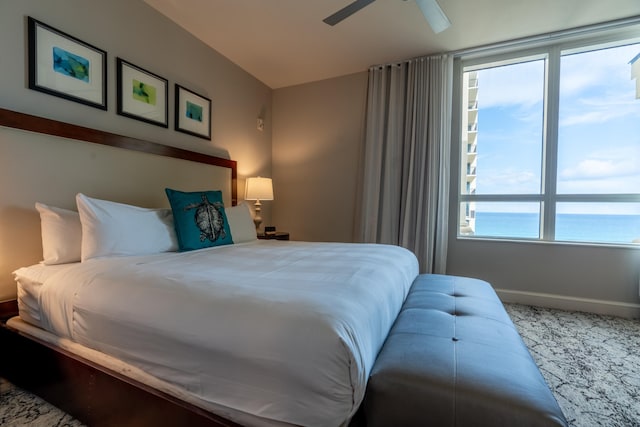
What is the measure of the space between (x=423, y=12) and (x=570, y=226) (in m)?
2.49

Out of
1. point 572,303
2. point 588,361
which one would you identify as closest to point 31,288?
point 588,361

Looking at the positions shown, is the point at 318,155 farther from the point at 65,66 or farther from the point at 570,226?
the point at 570,226

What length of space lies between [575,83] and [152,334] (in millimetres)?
4005

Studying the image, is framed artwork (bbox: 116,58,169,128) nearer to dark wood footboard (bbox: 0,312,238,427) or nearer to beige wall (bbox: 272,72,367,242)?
dark wood footboard (bbox: 0,312,238,427)

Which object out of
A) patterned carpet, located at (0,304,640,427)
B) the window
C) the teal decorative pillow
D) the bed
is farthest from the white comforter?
the window

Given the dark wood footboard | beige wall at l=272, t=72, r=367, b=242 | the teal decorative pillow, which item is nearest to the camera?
the dark wood footboard

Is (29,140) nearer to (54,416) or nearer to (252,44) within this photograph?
(54,416)

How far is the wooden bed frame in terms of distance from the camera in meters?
1.00

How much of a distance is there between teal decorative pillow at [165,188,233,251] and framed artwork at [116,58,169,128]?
77 cm

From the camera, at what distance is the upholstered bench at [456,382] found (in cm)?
80

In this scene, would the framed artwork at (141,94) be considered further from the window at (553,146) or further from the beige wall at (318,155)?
the window at (553,146)

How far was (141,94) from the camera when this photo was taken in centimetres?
238

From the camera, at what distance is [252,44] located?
3031 mm

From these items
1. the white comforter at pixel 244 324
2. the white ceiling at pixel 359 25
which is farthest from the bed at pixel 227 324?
the white ceiling at pixel 359 25
